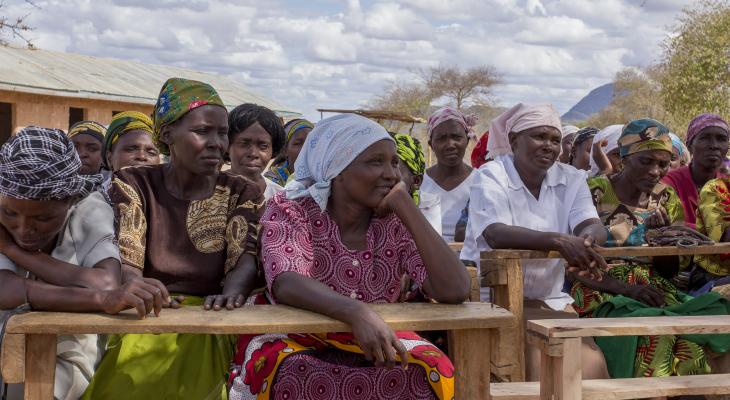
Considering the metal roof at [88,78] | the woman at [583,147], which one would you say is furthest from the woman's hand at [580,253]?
the metal roof at [88,78]

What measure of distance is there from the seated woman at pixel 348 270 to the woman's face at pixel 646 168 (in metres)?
2.14

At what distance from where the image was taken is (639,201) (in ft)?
16.2

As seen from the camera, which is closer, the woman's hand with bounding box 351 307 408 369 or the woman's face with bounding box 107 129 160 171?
the woman's hand with bounding box 351 307 408 369

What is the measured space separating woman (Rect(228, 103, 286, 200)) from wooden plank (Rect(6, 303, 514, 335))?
2.12m

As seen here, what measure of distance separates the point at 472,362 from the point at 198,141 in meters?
1.57

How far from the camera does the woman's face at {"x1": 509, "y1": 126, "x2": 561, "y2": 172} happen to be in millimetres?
4562

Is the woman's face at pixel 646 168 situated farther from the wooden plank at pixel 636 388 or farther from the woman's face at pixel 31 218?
the woman's face at pixel 31 218

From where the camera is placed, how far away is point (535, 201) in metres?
4.60

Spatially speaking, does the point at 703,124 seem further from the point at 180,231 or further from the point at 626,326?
the point at 180,231

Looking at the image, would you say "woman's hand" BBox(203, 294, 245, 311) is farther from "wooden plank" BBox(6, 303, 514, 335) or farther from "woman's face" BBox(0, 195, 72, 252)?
"woman's face" BBox(0, 195, 72, 252)

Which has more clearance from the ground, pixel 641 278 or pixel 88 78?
pixel 88 78

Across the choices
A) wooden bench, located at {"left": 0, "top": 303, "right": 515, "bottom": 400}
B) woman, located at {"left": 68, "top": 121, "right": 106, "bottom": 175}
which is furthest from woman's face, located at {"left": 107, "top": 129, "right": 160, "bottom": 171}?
wooden bench, located at {"left": 0, "top": 303, "right": 515, "bottom": 400}

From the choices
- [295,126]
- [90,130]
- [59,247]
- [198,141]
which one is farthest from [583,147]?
[59,247]

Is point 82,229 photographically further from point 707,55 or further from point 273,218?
point 707,55
